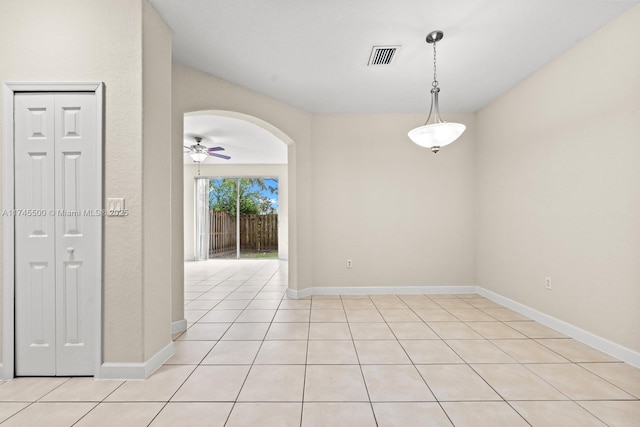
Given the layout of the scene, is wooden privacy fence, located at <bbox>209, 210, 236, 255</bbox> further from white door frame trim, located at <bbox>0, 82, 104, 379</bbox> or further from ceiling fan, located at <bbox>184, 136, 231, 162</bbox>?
white door frame trim, located at <bbox>0, 82, 104, 379</bbox>

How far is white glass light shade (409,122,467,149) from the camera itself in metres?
2.45

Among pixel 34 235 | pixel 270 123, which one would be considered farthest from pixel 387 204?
pixel 34 235

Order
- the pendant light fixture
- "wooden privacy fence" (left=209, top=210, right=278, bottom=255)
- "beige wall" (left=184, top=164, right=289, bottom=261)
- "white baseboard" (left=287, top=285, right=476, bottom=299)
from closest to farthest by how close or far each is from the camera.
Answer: the pendant light fixture < "white baseboard" (left=287, top=285, right=476, bottom=299) < "beige wall" (left=184, top=164, right=289, bottom=261) < "wooden privacy fence" (left=209, top=210, right=278, bottom=255)

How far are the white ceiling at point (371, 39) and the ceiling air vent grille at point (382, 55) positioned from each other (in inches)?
2.3

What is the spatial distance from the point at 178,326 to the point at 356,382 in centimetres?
195

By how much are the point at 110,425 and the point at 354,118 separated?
418 cm

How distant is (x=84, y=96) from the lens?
200 cm

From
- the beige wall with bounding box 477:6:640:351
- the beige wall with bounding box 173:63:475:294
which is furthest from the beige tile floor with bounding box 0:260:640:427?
the beige wall with bounding box 173:63:475:294

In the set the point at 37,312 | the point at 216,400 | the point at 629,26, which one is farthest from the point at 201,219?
the point at 629,26

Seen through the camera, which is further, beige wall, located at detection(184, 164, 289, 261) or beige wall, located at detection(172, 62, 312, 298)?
beige wall, located at detection(184, 164, 289, 261)

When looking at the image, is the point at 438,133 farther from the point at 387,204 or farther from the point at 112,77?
Answer: the point at 112,77

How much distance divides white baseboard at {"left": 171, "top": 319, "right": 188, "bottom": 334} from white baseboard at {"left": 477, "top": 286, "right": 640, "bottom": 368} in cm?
386

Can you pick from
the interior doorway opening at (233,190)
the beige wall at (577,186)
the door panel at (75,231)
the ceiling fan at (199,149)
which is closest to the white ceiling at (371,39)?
the beige wall at (577,186)

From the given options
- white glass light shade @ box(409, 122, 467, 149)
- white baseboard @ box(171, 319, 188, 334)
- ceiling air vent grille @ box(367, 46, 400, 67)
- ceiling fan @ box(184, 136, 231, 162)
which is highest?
ceiling air vent grille @ box(367, 46, 400, 67)
